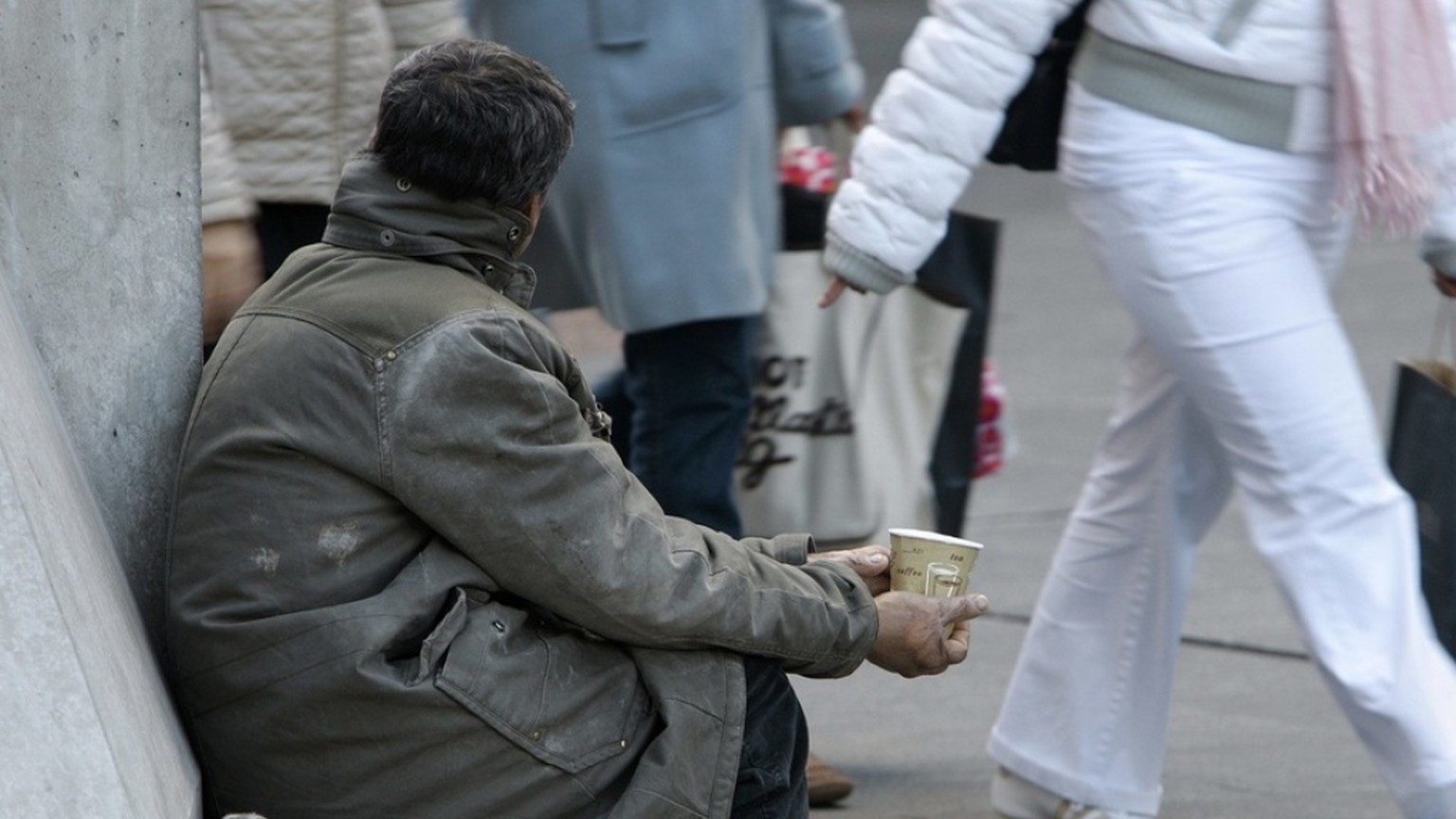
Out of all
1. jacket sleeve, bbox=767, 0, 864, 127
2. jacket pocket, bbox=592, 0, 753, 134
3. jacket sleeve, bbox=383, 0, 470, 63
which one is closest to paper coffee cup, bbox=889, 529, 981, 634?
jacket pocket, bbox=592, 0, 753, 134

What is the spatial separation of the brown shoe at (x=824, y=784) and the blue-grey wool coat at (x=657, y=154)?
75cm

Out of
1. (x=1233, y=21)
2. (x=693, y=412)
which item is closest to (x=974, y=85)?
(x=1233, y=21)

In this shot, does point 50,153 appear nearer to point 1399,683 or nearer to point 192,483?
point 192,483

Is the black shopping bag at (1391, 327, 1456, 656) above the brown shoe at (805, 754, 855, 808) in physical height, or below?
above

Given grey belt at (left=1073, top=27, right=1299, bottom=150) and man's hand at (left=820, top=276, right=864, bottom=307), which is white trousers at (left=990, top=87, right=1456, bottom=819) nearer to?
grey belt at (left=1073, top=27, right=1299, bottom=150)

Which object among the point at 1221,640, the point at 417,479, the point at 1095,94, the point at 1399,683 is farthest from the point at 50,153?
the point at 1221,640

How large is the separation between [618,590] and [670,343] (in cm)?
139

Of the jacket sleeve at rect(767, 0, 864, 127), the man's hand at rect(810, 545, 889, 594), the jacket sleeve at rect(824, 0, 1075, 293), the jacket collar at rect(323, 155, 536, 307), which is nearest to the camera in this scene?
the jacket collar at rect(323, 155, 536, 307)

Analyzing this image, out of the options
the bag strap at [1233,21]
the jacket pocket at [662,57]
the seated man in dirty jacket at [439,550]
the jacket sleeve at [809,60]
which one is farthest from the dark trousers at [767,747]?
the jacket sleeve at [809,60]

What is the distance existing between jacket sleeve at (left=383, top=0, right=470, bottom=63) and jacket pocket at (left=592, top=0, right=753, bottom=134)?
9.6 inches

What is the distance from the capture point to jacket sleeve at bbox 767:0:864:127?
3.92 meters

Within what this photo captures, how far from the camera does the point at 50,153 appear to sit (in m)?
2.55

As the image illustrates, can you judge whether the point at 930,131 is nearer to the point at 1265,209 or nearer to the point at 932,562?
the point at 1265,209

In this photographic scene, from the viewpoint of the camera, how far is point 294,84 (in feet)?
11.0
